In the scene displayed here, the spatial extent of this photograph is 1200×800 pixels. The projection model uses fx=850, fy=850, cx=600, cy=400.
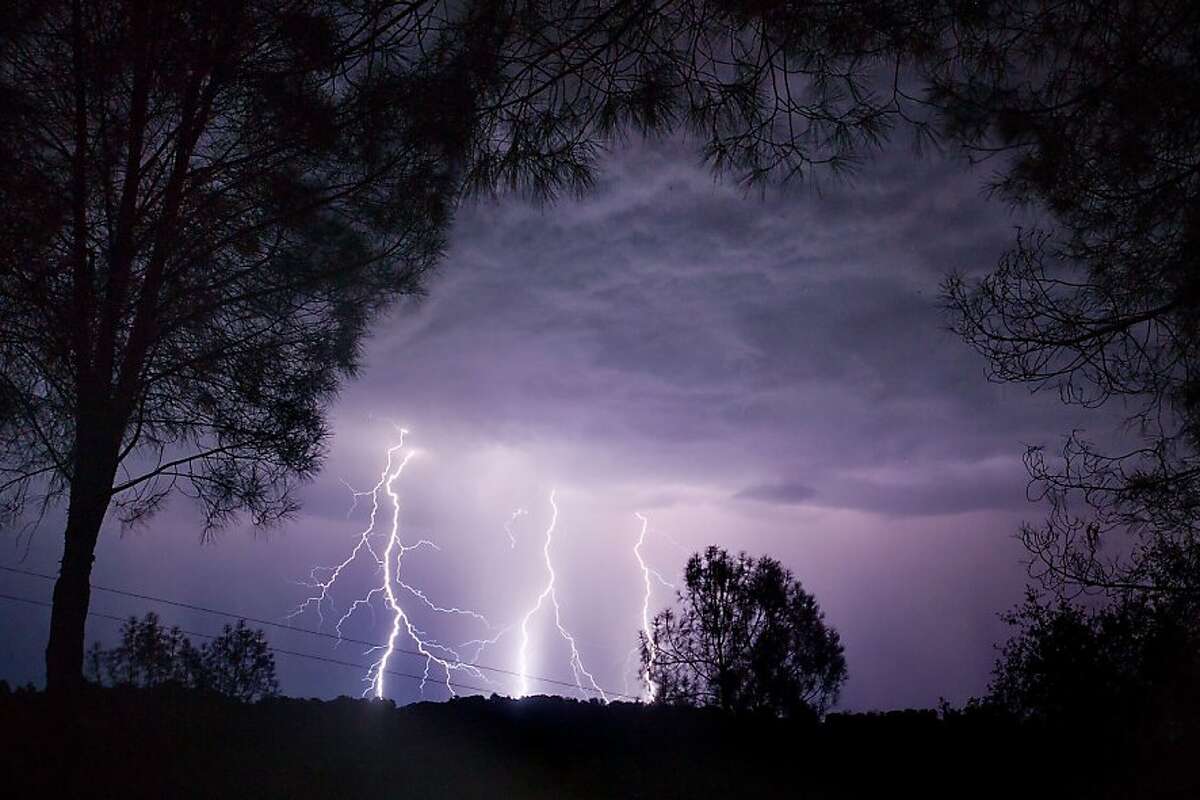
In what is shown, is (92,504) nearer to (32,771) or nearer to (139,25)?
(32,771)

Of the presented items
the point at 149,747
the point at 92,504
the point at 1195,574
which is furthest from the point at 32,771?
the point at 1195,574

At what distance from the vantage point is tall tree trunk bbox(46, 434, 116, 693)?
628 centimetres

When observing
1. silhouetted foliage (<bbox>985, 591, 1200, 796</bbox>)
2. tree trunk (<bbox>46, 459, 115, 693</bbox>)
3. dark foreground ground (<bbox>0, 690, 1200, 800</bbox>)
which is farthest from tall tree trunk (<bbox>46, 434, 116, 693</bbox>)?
silhouetted foliage (<bbox>985, 591, 1200, 796</bbox>)

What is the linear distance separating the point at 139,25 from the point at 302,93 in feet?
2.64

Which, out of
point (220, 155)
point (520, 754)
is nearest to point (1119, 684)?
point (520, 754)

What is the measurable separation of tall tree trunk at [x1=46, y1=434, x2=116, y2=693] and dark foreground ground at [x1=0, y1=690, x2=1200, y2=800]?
716 mm

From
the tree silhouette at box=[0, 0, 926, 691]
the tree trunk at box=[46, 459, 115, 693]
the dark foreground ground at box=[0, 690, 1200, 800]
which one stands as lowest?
the dark foreground ground at box=[0, 690, 1200, 800]

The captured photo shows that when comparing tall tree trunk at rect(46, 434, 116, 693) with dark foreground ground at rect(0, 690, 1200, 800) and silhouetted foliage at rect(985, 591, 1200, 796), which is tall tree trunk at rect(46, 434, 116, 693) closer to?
dark foreground ground at rect(0, 690, 1200, 800)

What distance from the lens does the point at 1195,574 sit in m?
5.33

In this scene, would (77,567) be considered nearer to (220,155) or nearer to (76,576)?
(76,576)

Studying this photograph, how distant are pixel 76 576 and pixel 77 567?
7cm

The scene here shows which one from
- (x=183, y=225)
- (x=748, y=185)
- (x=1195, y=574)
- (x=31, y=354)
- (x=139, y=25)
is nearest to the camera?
(x=139, y=25)

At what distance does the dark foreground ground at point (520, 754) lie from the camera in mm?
4461

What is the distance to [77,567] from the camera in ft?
21.0
